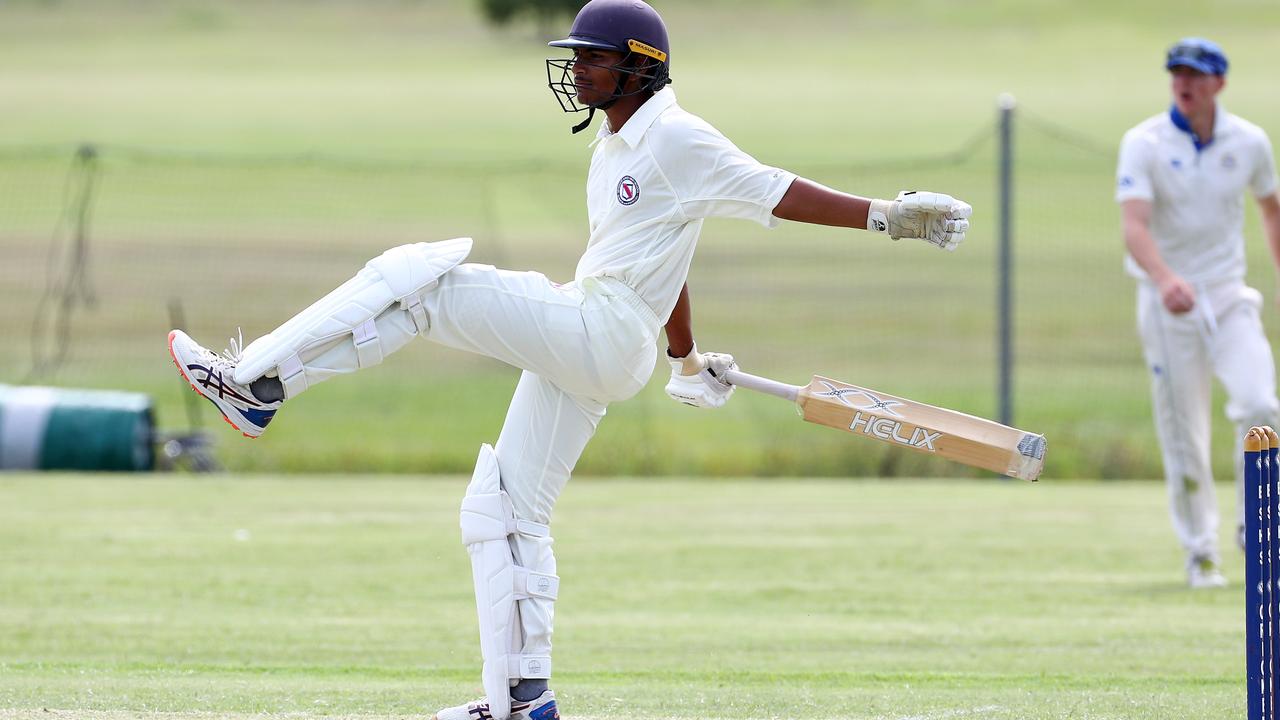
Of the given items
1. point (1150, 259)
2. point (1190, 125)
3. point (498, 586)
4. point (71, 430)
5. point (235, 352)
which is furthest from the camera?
point (71, 430)

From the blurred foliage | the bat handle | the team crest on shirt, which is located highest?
the blurred foliage

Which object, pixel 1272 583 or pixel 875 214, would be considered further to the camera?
pixel 875 214

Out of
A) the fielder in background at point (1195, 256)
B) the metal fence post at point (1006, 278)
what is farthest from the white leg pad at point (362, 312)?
the metal fence post at point (1006, 278)

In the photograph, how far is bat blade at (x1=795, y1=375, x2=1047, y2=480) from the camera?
17.3 ft

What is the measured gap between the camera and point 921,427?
536 cm

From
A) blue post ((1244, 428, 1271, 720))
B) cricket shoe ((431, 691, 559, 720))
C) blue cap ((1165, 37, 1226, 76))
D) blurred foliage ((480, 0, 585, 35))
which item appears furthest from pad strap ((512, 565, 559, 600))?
blurred foliage ((480, 0, 585, 35))

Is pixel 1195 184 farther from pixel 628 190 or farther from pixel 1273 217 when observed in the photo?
pixel 628 190

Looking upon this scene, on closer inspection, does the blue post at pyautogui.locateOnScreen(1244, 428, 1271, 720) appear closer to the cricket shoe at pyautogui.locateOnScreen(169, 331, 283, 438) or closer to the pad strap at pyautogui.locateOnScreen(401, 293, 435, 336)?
the pad strap at pyautogui.locateOnScreen(401, 293, 435, 336)

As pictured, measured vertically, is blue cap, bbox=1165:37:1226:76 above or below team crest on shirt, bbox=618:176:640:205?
above

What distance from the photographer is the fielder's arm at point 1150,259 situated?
8117mm

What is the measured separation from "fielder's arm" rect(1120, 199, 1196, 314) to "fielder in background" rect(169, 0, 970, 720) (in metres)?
3.44

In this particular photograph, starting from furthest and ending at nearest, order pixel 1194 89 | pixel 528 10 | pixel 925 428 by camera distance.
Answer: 1. pixel 528 10
2. pixel 1194 89
3. pixel 925 428

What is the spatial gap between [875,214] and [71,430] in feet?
28.9

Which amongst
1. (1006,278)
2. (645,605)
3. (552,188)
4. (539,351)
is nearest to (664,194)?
(539,351)
